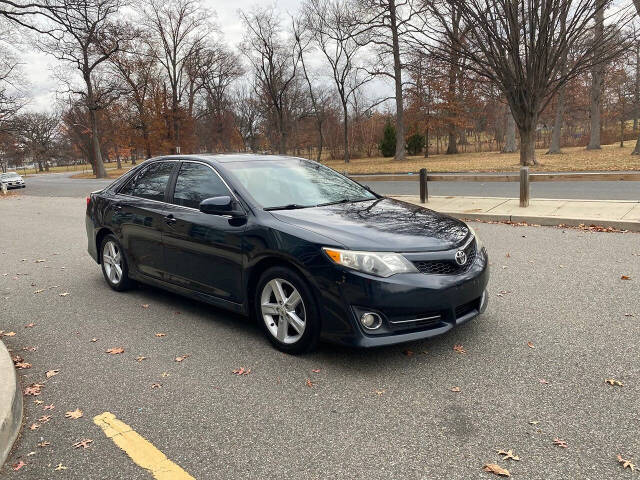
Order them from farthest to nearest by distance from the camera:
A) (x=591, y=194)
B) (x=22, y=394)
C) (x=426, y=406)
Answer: (x=591, y=194) → (x=22, y=394) → (x=426, y=406)

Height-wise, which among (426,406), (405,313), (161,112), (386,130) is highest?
(161,112)

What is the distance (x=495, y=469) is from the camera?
253 centimetres

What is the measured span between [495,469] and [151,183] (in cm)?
439

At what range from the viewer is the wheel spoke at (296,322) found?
3879 millimetres

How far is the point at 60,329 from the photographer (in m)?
4.89

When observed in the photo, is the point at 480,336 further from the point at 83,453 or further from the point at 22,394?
the point at 22,394

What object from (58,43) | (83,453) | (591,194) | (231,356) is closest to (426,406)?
(231,356)

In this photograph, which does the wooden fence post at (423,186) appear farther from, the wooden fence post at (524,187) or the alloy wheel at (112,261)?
the alloy wheel at (112,261)

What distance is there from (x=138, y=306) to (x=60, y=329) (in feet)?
2.62

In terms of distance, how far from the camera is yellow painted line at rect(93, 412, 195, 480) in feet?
8.60

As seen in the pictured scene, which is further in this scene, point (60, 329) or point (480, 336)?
point (60, 329)

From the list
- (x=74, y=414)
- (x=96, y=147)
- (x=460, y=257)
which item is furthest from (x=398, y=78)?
(x=74, y=414)

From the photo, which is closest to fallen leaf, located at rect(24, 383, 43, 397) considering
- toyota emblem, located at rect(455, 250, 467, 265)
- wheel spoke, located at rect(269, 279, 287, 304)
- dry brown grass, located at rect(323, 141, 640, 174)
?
wheel spoke, located at rect(269, 279, 287, 304)

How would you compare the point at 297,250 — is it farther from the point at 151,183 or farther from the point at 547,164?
the point at 547,164
